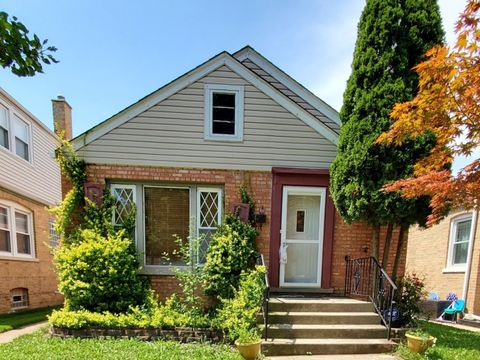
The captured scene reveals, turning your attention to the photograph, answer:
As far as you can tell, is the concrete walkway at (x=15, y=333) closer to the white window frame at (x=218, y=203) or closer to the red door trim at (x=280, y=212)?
the white window frame at (x=218, y=203)

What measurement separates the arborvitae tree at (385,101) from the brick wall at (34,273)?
9.05 metres

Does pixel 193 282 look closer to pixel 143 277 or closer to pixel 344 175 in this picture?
pixel 143 277

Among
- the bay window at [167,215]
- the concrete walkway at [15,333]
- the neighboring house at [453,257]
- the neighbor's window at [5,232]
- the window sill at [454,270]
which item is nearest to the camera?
the concrete walkway at [15,333]

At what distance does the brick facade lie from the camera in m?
5.40

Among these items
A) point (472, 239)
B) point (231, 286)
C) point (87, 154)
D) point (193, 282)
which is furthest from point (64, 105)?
point (472, 239)

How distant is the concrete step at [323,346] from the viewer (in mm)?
4082

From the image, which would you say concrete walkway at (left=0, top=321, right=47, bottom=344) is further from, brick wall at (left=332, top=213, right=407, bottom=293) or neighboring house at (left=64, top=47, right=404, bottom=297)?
brick wall at (left=332, top=213, right=407, bottom=293)

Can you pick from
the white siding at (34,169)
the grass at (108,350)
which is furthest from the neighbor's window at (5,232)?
the grass at (108,350)

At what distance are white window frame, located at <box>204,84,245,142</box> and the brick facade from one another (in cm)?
73

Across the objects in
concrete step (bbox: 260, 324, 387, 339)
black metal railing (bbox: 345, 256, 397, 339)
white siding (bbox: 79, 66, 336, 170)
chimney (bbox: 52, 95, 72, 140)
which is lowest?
concrete step (bbox: 260, 324, 387, 339)

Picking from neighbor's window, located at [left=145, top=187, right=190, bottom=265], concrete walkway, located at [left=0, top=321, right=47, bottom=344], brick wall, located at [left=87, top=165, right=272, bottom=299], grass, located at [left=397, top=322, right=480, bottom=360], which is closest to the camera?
grass, located at [left=397, top=322, right=480, bottom=360]

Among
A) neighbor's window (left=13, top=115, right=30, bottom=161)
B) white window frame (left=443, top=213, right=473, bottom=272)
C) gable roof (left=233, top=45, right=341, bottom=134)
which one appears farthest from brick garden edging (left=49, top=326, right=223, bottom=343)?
white window frame (left=443, top=213, right=473, bottom=272)

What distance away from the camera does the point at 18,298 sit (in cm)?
814

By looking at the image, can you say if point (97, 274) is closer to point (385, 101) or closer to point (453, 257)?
point (385, 101)
